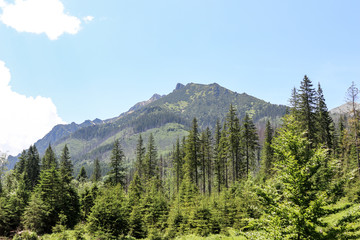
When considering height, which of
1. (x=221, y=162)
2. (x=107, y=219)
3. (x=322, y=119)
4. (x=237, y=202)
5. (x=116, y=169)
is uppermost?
(x=322, y=119)

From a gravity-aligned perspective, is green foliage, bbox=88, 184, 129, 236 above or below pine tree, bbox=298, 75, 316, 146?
below

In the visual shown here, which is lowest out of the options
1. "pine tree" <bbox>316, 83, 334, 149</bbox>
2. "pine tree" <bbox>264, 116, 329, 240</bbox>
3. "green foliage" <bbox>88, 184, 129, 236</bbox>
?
"green foliage" <bbox>88, 184, 129, 236</bbox>

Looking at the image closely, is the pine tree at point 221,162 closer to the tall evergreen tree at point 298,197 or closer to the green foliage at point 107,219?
the green foliage at point 107,219

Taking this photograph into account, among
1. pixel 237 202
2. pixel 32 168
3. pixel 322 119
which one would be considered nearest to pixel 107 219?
pixel 237 202

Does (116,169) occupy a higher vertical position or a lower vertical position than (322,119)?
lower

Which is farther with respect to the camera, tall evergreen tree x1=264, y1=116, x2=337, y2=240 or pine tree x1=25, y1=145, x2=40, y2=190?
pine tree x1=25, y1=145, x2=40, y2=190

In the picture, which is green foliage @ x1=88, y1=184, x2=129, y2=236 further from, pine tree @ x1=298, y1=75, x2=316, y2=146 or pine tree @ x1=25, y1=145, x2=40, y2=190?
pine tree @ x1=25, y1=145, x2=40, y2=190

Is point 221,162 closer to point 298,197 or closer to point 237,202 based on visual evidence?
point 237,202

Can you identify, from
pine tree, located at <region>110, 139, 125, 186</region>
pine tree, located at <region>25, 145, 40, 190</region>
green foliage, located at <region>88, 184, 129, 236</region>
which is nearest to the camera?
green foliage, located at <region>88, 184, 129, 236</region>

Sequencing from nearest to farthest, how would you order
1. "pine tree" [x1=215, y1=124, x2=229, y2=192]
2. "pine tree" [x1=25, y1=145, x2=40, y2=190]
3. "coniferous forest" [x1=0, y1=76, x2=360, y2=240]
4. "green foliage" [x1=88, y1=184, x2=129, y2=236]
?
"coniferous forest" [x1=0, y1=76, x2=360, y2=240] → "green foliage" [x1=88, y1=184, x2=129, y2=236] → "pine tree" [x1=215, y1=124, x2=229, y2=192] → "pine tree" [x1=25, y1=145, x2=40, y2=190]

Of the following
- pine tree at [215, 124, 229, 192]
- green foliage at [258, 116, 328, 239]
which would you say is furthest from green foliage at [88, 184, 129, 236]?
pine tree at [215, 124, 229, 192]

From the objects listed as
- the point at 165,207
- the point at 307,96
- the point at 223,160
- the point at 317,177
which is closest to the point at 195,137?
the point at 223,160

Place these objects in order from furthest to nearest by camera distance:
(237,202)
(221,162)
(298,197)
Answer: (221,162)
(237,202)
(298,197)

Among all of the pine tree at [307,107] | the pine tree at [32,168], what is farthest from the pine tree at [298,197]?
the pine tree at [32,168]
